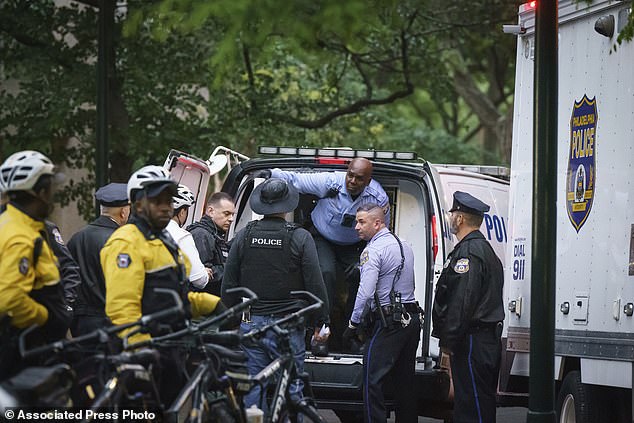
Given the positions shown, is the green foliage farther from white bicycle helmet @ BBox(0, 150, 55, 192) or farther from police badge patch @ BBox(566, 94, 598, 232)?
white bicycle helmet @ BBox(0, 150, 55, 192)

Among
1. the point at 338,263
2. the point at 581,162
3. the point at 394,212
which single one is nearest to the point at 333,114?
the point at 394,212

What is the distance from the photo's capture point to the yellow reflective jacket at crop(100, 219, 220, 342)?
24.3 ft

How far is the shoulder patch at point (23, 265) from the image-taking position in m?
6.86

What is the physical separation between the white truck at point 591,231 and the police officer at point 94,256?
2817 mm

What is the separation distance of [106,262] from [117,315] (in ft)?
0.99

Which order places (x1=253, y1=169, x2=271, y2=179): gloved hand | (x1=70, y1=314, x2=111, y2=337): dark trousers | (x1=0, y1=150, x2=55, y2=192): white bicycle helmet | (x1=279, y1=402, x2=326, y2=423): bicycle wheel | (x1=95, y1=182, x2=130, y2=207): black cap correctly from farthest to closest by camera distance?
1. (x1=253, y1=169, x2=271, y2=179): gloved hand
2. (x1=95, y1=182, x2=130, y2=207): black cap
3. (x1=70, y1=314, x2=111, y2=337): dark trousers
4. (x1=279, y1=402, x2=326, y2=423): bicycle wheel
5. (x1=0, y1=150, x2=55, y2=192): white bicycle helmet

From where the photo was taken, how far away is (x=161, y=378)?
7.56 meters

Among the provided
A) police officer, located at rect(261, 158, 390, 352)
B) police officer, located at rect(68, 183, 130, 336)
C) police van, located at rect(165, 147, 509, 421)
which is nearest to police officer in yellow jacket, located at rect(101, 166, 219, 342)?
police officer, located at rect(68, 183, 130, 336)

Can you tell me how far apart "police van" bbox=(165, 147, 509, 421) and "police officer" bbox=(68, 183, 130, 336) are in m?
1.40

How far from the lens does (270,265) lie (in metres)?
10.2

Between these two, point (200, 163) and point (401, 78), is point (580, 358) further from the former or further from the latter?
point (401, 78)

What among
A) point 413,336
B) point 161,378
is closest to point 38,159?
point 161,378

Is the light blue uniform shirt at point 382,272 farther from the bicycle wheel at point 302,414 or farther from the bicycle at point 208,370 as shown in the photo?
the bicycle at point 208,370

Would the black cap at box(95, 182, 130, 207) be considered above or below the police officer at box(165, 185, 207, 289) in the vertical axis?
above
